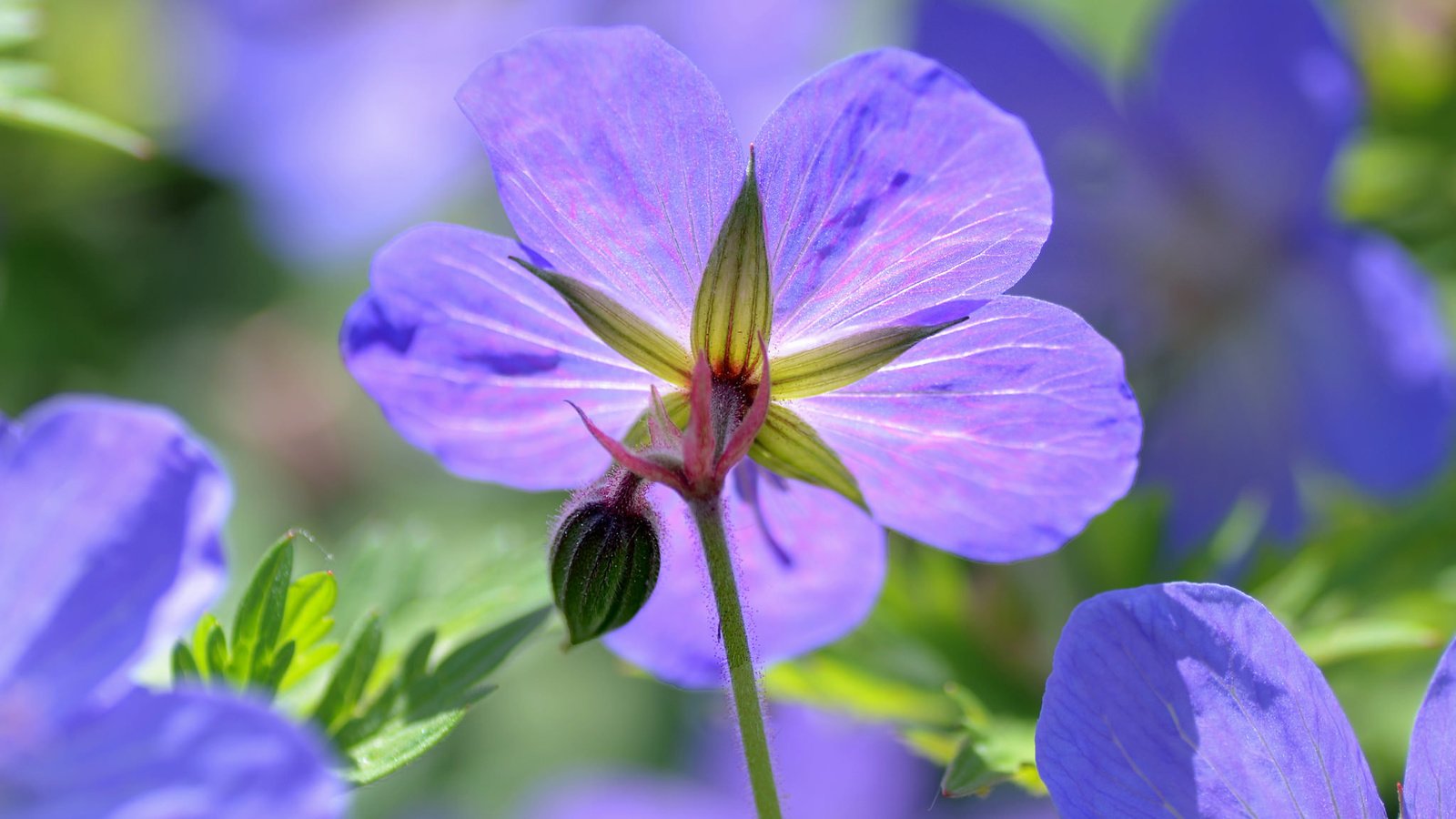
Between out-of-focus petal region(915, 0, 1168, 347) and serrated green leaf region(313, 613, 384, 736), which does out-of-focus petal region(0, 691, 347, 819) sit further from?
out-of-focus petal region(915, 0, 1168, 347)

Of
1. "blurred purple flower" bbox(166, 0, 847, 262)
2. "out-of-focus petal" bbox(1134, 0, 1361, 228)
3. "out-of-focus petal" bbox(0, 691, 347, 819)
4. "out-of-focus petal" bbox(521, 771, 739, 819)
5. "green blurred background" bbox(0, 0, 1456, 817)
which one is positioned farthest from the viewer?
"blurred purple flower" bbox(166, 0, 847, 262)

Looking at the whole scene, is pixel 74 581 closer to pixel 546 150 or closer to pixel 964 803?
pixel 546 150

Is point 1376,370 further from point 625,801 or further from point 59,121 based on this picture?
point 625,801

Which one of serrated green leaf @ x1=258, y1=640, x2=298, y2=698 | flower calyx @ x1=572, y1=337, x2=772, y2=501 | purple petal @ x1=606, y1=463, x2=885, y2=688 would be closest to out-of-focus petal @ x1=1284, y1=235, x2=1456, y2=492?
purple petal @ x1=606, y1=463, x2=885, y2=688

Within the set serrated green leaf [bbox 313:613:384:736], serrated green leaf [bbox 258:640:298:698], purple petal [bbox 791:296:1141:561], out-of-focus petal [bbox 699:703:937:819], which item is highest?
purple petal [bbox 791:296:1141:561]

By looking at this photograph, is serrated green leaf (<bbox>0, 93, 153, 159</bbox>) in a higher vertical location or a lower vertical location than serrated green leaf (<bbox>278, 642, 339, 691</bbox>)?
higher

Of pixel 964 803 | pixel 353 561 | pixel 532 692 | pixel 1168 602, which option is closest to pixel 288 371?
pixel 532 692

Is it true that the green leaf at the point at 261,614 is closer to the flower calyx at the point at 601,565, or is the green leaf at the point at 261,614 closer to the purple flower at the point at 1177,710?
the flower calyx at the point at 601,565

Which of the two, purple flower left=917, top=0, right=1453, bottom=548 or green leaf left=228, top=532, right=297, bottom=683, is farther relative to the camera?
purple flower left=917, top=0, right=1453, bottom=548
